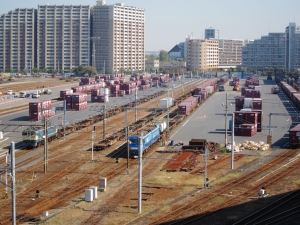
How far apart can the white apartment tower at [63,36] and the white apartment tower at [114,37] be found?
2.04 metres

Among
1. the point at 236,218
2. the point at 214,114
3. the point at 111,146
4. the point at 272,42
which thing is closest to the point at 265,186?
the point at 236,218

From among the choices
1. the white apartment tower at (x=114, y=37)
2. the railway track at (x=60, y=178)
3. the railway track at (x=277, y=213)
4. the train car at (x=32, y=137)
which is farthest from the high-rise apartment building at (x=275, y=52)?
the railway track at (x=277, y=213)

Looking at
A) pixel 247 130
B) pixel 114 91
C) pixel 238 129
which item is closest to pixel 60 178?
pixel 247 130

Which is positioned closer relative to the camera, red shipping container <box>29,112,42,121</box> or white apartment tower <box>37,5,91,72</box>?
red shipping container <box>29,112,42,121</box>

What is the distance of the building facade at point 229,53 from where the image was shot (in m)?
152

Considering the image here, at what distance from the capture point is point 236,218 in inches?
576

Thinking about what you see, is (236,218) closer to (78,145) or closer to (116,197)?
(116,197)

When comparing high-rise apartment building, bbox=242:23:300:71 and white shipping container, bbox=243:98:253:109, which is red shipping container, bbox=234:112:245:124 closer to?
white shipping container, bbox=243:98:253:109

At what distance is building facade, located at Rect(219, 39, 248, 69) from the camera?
152000mm

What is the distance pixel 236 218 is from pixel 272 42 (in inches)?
4898

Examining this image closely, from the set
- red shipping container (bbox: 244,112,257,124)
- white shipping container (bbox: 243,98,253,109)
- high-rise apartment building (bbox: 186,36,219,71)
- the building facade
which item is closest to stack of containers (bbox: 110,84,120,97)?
white shipping container (bbox: 243,98,253,109)

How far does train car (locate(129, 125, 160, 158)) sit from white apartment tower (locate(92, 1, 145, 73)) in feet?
291

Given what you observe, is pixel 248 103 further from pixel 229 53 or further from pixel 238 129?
pixel 229 53

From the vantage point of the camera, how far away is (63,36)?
11438 cm
